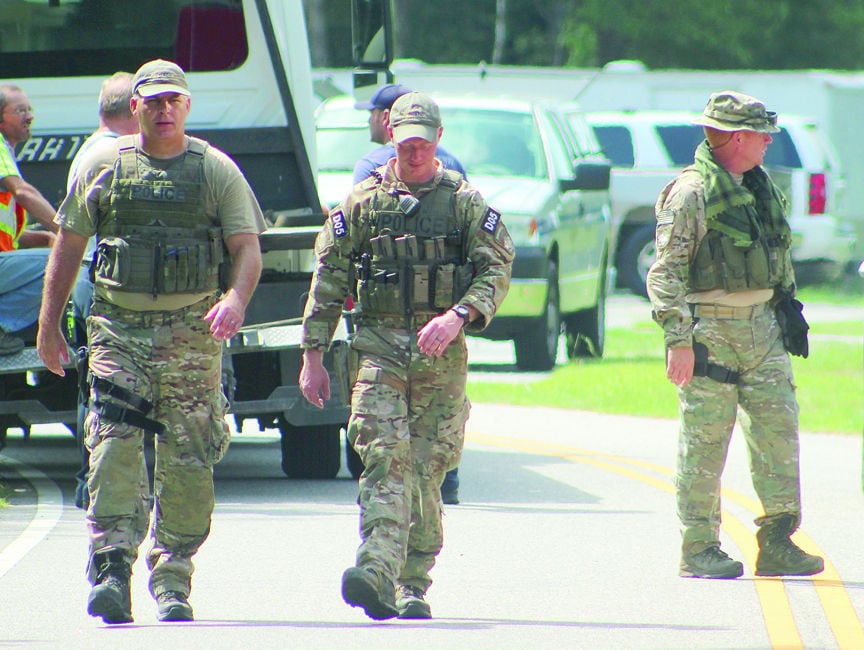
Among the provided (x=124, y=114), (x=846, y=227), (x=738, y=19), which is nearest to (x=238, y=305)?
→ (x=124, y=114)

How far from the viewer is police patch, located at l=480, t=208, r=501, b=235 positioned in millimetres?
6754

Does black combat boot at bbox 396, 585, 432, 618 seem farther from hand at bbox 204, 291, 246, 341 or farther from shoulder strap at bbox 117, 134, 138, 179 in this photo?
shoulder strap at bbox 117, 134, 138, 179

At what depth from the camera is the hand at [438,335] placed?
654cm

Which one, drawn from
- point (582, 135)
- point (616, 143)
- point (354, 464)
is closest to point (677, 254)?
point (354, 464)

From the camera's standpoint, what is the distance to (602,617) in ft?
22.7

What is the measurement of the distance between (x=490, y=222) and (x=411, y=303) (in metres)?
0.41

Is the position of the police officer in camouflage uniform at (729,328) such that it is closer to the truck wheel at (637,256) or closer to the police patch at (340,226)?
the police patch at (340,226)

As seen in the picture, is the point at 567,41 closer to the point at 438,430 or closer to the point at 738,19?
the point at 738,19

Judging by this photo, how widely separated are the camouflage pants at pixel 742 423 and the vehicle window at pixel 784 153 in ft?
59.9

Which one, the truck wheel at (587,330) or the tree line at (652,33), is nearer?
the truck wheel at (587,330)

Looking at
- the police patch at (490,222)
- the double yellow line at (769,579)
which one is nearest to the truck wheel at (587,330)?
the double yellow line at (769,579)

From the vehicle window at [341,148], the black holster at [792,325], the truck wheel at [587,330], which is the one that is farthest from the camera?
the truck wheel at [587,330]

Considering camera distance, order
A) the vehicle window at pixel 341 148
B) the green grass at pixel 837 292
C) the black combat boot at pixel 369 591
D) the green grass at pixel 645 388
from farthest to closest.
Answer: the green grass at pixel 837 292, the vehicle window at pixel 341 148, the green grass at pixel 645 388, the black combat boot at pixel 369 591

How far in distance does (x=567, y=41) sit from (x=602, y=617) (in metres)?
39.1
